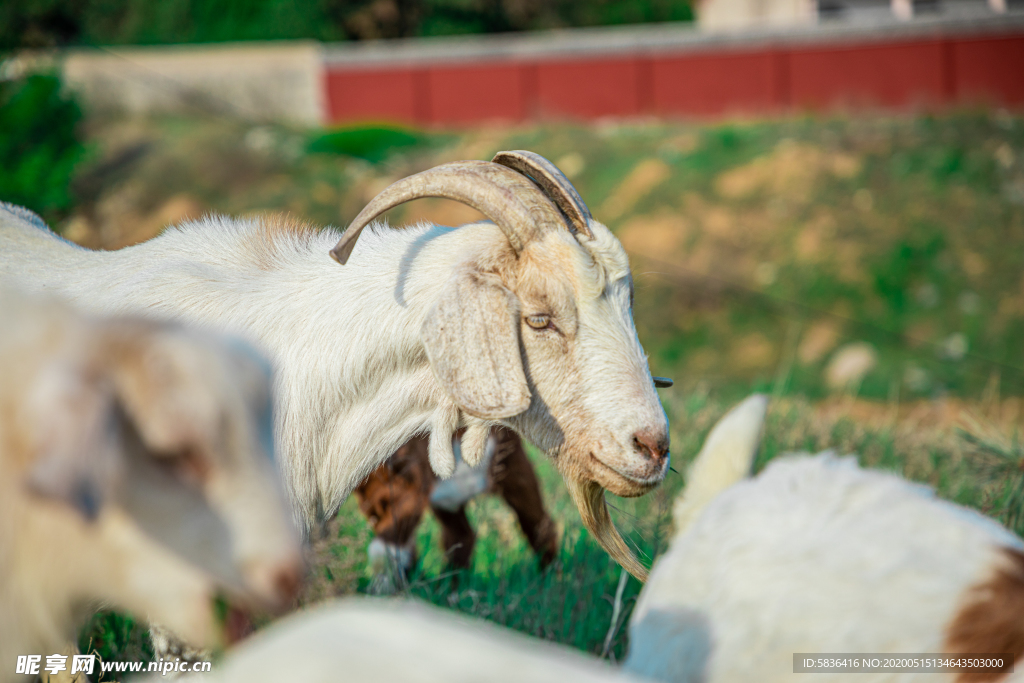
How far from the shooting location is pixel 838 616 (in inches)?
70.6

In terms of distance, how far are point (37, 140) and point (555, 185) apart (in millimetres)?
13705

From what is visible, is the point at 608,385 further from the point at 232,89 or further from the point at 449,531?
the point at 232,89

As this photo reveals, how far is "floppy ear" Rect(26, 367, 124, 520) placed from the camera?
3.60 feet

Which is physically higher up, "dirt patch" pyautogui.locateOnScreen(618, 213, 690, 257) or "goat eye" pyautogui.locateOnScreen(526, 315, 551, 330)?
"goat eye" pyautogui.locateOnScreen(526, 315, 551, 330)

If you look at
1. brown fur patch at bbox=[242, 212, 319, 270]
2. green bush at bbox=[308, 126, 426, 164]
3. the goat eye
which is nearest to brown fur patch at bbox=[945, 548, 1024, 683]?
the goat eye

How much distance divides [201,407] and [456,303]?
122cm

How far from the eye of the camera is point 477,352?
2361 millimetres

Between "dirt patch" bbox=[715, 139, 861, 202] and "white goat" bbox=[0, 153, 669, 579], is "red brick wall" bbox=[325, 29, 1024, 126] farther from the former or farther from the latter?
"white goat" bbox=[0, 153, 669, 579]

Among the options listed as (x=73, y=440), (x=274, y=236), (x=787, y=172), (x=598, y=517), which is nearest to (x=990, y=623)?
(x=598, y=517)

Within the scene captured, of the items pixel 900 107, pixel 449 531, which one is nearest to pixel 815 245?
pixel 900 107

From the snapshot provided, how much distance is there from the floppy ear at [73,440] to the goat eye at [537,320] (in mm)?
1409

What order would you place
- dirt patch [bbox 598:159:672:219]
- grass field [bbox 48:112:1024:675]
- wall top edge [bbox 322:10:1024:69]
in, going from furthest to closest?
wall top edge [bbox 322:10:1024:69], dirt patch [bbox 598:159:672:219], grass field [bbox 48:112:1024:675]

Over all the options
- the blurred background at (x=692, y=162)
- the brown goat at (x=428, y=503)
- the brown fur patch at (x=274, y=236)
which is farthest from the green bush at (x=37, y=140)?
the brown fur patch at (x=274, y=236)

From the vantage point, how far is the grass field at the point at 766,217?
42.4 ft
